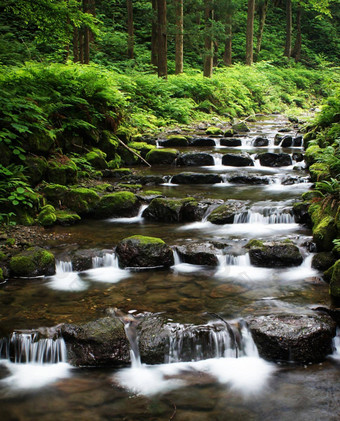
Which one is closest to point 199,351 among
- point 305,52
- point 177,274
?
point 177,274

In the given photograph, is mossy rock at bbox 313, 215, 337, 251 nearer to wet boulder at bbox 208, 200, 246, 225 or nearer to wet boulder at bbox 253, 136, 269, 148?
wet boulder at bbox 208, 200, 246, 225

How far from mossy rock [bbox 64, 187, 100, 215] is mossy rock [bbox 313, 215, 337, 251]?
191 inches

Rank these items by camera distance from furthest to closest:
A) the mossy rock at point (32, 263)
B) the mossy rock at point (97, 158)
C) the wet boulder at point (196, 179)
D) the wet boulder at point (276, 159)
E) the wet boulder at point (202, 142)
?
the wet boulder at point (202, 142), the wet boulder at point (276, 159), the mossy rock at point (97, 158), the wet boulder at point (196, 179), the mossy rock at point (32, 263)

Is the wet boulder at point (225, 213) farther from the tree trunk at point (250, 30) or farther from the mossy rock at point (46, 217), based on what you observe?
the tree trunk at point (250, 30)

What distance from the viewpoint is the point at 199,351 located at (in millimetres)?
4582

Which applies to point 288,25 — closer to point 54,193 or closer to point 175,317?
point 54,193

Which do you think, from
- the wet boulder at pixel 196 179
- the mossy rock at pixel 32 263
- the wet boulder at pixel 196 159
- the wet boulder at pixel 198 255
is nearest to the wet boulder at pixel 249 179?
the wet boulder at pixel 196 179

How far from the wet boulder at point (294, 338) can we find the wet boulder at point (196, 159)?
9459 millimetres

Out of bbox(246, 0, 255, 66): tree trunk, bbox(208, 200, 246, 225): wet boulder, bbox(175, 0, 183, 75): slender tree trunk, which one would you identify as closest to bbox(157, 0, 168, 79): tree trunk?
bbox(175, 0, 183, 75): slender tree trunk

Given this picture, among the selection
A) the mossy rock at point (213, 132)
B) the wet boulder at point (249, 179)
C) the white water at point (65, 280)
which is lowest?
the white water at point (65, 280)

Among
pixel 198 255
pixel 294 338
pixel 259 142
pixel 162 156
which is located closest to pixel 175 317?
pixel 294 338

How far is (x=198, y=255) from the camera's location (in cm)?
677

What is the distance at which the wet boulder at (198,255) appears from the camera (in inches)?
265

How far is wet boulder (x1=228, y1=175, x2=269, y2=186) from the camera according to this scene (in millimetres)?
11422
